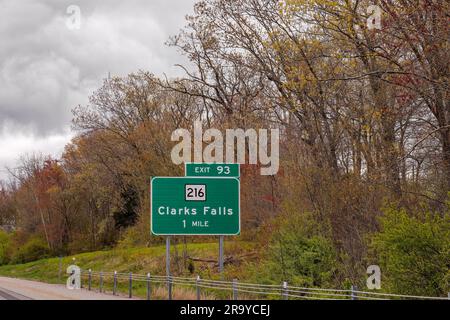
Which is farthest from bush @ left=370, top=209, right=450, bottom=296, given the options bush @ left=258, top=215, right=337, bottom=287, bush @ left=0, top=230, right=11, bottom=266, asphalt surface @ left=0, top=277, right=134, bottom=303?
bush @ left=0, top=230, right=11, bottom=266

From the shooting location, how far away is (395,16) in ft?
63.7

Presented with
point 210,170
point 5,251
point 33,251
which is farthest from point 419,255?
point 5,251

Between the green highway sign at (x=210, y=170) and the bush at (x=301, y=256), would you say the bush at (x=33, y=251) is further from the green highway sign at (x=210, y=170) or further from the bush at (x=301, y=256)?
the bush at (x=301, y=256)

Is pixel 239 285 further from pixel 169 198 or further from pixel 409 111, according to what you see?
pixel 409 111

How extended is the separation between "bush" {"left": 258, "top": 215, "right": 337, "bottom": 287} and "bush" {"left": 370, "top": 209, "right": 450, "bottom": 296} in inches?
231

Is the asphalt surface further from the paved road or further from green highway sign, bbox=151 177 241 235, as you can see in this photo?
green highway sign, bbox=151 177 241 235

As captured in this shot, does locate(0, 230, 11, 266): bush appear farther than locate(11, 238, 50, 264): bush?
Yes

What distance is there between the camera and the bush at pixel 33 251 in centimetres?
7550

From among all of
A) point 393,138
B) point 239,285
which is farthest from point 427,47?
point 239,285

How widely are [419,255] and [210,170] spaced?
12.5m

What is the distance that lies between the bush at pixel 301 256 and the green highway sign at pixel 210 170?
13.9 ft

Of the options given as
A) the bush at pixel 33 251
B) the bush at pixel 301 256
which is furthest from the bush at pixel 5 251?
the bush at pixel 301 256

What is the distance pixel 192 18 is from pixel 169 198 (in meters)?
13.7

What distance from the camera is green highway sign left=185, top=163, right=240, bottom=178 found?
27688 mm
